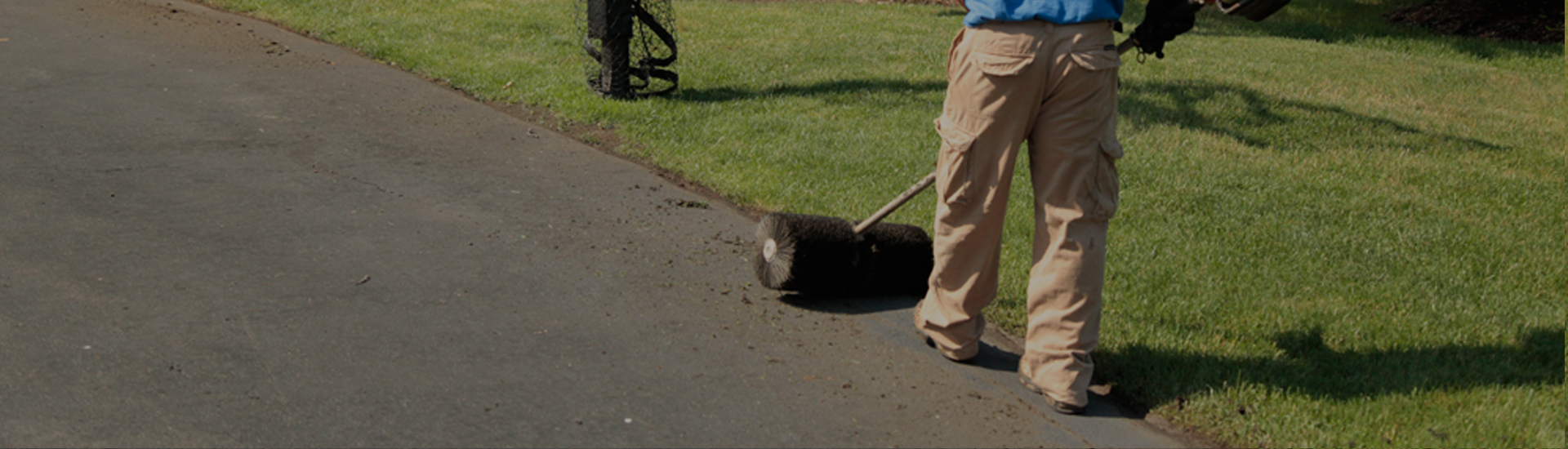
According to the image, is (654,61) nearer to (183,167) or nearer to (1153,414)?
(183,167)

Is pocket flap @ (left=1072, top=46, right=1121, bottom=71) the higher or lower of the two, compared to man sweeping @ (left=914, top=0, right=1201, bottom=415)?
higher

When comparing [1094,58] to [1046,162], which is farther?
[1046,162]

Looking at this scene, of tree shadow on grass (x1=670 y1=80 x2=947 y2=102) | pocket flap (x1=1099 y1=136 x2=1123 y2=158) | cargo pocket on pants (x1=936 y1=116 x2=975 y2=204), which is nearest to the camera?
pocket flap (x1=1099 y1=136 x2=1123 y2=158)

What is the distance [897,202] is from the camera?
4730 mm

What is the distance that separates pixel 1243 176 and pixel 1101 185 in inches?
149

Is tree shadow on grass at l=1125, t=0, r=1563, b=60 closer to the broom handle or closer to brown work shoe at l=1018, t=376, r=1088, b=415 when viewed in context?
the broom handle

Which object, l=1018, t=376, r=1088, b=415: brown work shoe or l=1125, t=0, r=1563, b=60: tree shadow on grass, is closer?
l=1018, t=376, r=1088, b=415: brown work shoe

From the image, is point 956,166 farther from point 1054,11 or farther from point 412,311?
point 412,311

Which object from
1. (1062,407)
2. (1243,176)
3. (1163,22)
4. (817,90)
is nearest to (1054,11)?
(1163,22)

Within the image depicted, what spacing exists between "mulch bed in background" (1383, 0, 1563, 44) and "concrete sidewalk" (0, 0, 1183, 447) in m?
13.0

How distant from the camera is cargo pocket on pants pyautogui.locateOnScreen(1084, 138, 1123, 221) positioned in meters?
3.97

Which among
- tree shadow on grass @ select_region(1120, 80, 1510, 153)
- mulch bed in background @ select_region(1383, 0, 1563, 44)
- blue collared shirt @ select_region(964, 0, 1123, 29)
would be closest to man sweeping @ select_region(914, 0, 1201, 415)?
blue collared shirt @ select_region(964, 0, 1123, 29)

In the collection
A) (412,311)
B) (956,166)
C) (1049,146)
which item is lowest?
(412,311)

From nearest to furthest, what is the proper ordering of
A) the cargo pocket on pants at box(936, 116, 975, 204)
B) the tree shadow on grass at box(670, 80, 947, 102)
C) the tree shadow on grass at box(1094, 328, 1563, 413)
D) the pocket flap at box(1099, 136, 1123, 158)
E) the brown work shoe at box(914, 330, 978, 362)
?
the pocket flap at box(1099, 136, 1123, 158) → the cargo pocket on pants at box(936, 116, 975, 204) → the tree shadow on grass at box(1094, 328, 1563, 413) → the brown work shoe at box(914, 330, 978, 362) → the tree shadow on grass at box(670, 80, 947, 102)
